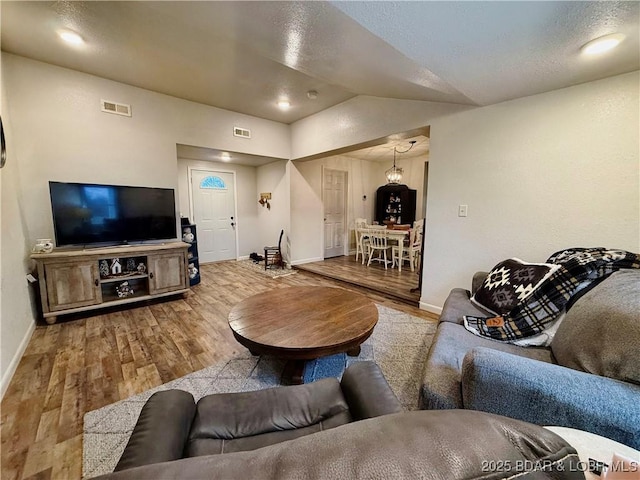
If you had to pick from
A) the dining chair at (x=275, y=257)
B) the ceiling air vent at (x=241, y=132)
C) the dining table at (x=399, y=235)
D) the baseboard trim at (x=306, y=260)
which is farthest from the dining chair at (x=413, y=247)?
the ceiling air vent at (x=241, y=132)

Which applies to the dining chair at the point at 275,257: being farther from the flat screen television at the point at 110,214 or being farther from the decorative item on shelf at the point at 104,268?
the decorative item on shelf at the point at 104,268

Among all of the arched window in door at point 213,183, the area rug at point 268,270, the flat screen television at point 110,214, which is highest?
the arched window in door at point 213,183

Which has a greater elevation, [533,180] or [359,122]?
[359,122]

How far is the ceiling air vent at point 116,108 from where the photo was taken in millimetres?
3203

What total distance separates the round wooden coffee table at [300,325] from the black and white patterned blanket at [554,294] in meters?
0.78

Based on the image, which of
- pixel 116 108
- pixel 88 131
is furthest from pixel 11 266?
pixel 116 108

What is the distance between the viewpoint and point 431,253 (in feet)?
10.0

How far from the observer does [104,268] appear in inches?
123

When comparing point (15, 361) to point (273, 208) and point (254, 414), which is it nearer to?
point (254, 414)

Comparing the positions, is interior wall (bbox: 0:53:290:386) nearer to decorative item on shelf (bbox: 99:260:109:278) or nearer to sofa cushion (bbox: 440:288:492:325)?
decorative item on shelf (bbox: 99:260:109:278)

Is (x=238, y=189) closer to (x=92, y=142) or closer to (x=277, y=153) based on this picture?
(x=277, y=153)

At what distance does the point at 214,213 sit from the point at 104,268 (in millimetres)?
2802

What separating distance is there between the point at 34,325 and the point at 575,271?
15.2 ft

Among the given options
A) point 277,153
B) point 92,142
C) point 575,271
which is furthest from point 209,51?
point 575,271
